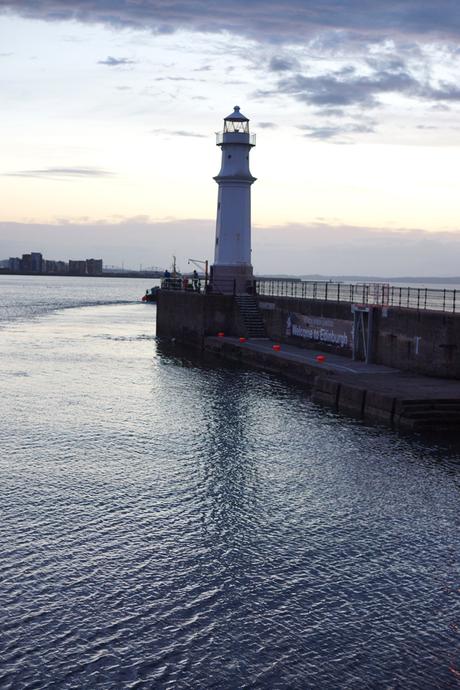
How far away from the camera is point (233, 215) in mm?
50750

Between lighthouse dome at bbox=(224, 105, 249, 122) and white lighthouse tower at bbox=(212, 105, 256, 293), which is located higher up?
lighthouse dome at bbox=(224, 105, 249, 122)

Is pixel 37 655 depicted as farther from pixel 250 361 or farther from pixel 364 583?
pixel 250 361

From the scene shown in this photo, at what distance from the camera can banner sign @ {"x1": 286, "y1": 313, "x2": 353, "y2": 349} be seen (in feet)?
125

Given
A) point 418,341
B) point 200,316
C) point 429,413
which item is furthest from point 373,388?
point 200,316

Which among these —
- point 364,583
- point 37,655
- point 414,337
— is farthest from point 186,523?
point 414,337

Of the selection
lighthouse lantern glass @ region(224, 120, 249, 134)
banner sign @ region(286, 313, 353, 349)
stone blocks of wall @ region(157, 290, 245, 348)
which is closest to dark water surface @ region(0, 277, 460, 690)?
banner sign @ region(286, 313, 353, 349)

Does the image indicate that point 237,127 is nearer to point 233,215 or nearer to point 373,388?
point 233,215

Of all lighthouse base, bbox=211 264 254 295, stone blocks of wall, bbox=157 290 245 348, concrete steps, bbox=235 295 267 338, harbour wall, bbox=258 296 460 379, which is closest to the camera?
harbour wall, bbox=258 296 460 379

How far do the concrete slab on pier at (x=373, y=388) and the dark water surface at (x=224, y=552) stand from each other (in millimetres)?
1039

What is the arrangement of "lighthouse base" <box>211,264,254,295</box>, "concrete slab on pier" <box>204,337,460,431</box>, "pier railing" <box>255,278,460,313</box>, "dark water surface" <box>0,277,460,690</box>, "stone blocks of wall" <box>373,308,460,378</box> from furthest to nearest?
1. "lighthouse base" <box>211,264,254,295</box>
2. "pier railing" <box>255,278,460,313</box>
3. "stone blocks of wall" <box>373,308,460,378</box>
4. "concrete slab on pier" <box>204,337,460,431</box>
5. "dark water surface" <box>0,277,460,690</box>

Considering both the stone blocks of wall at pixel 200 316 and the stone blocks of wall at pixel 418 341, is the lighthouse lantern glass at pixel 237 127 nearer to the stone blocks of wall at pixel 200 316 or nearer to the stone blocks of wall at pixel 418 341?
the stone blocks of wall at pixel 200 316

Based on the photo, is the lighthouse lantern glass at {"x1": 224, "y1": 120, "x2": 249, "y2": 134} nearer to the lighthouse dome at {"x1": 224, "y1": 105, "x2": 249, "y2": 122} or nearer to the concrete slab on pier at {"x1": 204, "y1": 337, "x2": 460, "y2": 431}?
the lighthouse dome at {"x1": 224, "y1": 105, "x2": 249, "y2": 122}

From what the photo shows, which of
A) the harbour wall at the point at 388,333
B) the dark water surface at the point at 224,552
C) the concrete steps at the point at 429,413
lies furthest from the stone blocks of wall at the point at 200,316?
the concrete steps at the point at 429,413

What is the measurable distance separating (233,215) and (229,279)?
4.07m
